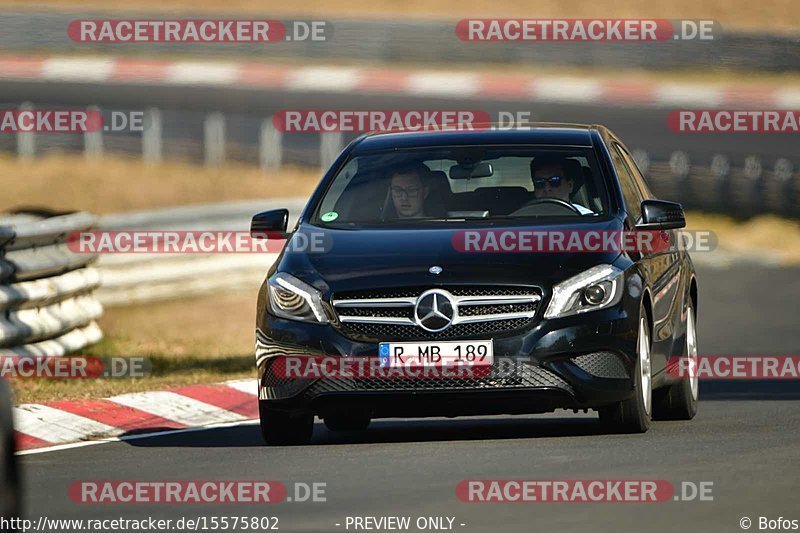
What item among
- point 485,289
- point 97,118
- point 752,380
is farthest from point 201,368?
point 97,118

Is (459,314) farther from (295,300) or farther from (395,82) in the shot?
(395,82)

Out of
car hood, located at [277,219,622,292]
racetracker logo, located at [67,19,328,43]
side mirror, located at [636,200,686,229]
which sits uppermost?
racetracker logo, located at [67,19,328,43]

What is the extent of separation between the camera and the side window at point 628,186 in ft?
36.0

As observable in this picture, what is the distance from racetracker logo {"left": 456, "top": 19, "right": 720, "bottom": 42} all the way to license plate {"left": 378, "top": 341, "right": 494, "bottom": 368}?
91.8 ft

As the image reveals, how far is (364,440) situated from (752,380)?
182 inches

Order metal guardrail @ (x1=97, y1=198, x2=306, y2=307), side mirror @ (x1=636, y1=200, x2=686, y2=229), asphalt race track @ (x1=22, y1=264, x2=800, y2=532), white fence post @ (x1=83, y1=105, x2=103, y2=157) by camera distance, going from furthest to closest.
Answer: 1. white fence post @ (x1=83, y1=105, x2=103, y2=157)
2. metal guardrail @ (x1=97, y1=198, x2=306, y2=307)
3. side mirror @ (x1=636, y1=200, x2=686, y2=229)
4. asphalt race track @ (x1=22, y1=264, x2=800, y2=532)

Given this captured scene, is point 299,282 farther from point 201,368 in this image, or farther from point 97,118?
point 97,118

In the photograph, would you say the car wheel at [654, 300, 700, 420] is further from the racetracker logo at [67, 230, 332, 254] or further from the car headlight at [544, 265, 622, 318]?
the racetracker logo at [67, 230, 332, 254]

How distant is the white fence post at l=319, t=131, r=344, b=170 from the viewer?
30.5m

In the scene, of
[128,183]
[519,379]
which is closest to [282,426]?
[519,379]

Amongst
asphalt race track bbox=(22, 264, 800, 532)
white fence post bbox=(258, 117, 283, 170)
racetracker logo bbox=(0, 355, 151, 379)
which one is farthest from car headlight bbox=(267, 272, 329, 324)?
white fence post bbox=(258, 117, 283, 170)

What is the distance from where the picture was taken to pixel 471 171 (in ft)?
35.8

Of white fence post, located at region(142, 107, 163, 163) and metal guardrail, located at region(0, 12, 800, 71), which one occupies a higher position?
metal guardrail, located at region(0, 12, 800, 71)

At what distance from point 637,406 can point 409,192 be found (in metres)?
1.79
